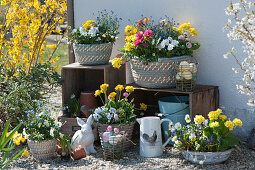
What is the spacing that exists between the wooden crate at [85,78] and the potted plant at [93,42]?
9 centimetres

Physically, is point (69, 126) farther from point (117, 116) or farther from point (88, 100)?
point (117, 116)

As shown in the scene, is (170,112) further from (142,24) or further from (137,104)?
(142,24)

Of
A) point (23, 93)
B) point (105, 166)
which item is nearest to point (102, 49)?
point (23, 93)

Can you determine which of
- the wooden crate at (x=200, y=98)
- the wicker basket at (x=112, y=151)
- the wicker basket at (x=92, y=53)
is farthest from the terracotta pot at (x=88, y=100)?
the wicker basket at (x=112, y=151)

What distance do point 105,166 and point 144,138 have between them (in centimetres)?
40

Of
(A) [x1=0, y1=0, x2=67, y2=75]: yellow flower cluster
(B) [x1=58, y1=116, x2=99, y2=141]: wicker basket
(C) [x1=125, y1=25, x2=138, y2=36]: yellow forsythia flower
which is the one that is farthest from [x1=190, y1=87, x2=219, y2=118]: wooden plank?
(A) [x1=0, y1=0, x2=67, y2=75]: yellow flower cluster

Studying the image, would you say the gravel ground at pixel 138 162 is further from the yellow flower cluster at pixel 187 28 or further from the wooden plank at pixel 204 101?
the yellow flower cluster at pixel 187 28

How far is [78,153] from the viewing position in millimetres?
3457

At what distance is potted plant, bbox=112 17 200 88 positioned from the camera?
3586 millimetres

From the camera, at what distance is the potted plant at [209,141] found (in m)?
3.15

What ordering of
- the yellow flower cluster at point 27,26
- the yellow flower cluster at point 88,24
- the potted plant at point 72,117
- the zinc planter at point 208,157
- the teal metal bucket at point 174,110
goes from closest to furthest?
the zinc planter at point 208,157 < the teal metal bucket at point 174,110 < the potted plant at point 72,117 < the yellow flower cluster at point 88,24 < the yellow flower cluster at point 27,26

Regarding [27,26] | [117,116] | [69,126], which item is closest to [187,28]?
[117,116]

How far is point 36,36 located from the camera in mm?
5090

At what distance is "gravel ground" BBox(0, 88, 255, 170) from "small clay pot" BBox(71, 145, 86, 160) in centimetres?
4
